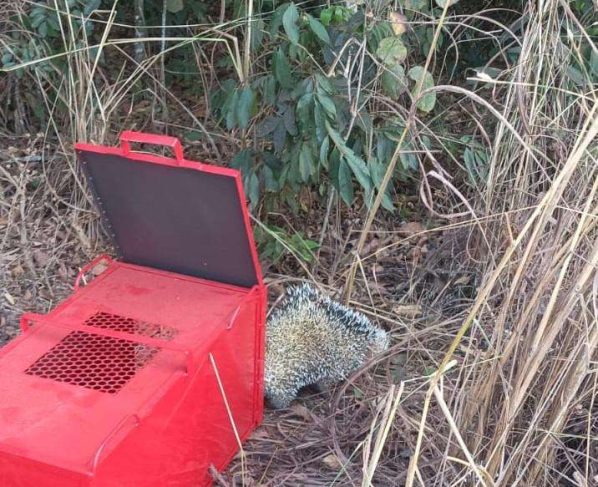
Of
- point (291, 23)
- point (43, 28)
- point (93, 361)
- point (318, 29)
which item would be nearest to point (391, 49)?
point (318, 29)

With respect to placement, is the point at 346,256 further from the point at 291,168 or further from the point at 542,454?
the point at 542,454

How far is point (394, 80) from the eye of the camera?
291 cm

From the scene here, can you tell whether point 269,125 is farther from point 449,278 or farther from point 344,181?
point 449,278

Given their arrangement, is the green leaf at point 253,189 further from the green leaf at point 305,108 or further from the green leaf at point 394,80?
the green leaf at point 394,80

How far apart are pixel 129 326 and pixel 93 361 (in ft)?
0.57

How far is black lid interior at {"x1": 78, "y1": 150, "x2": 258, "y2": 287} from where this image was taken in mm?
2186

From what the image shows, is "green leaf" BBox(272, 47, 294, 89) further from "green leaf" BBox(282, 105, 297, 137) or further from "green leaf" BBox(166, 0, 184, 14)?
"green leaf" BBox(166, 0, 184, 14)

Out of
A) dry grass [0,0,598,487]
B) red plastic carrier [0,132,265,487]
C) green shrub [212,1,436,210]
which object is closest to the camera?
red plastic carrier [0,132,265,487]

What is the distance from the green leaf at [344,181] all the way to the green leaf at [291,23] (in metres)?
0.48

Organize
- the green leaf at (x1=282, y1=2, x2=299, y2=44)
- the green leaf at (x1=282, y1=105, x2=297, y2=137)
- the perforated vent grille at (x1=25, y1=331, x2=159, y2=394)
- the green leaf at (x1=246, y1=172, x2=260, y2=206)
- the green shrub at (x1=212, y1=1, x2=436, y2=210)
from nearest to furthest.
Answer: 1. the perforated vent grille at (x1=25, y1=331, x2=159, y2=394)
2. the green leaf at (x1=282, y1=2, x2=299, y2=44)
3. the green shrub at (x1=212, y1=1, x2=436, y2=210)
4. the green leaf at (x1=282, y1=105, x2=297, y2=137)
5. the green leaf at (x1=246, y1=172, x2=260, y2=206)

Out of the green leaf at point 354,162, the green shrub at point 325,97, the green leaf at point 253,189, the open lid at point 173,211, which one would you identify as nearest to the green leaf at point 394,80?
the green shrub at point 325,97

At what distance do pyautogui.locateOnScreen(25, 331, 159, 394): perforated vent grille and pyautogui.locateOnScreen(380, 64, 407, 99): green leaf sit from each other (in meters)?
1.40

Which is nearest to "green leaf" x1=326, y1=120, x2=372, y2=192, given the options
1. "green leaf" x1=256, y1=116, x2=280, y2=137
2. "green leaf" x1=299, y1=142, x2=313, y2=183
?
"green leaf" x1=299, y1=142, x2=313, y2=183

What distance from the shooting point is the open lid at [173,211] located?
7.08 ft
